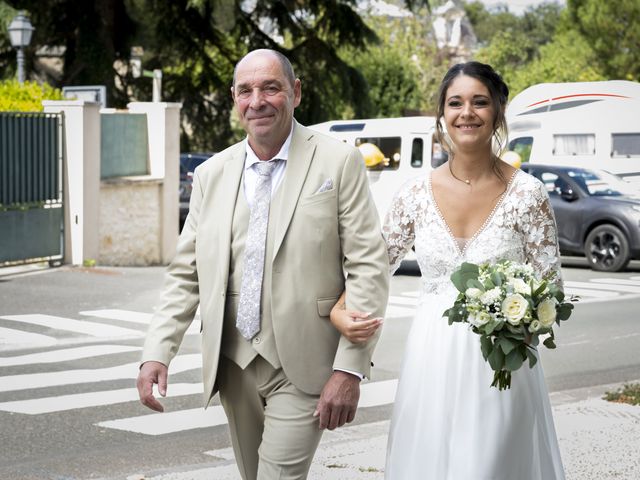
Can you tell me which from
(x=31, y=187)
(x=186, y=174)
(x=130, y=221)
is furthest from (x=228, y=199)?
(x=186, y=174)

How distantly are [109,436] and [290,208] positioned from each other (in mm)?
4099

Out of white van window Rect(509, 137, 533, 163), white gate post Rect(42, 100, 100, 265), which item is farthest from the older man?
white van window Rect(509, 137, 533, 163)

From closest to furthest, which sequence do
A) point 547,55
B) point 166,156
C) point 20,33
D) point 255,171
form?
point 255,171 → point 166,156 → point 20,33 → point 547,55

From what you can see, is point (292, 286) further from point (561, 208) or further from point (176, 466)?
point (561, 208)

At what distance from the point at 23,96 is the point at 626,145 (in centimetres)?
888

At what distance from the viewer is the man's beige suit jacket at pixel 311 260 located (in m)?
3.97

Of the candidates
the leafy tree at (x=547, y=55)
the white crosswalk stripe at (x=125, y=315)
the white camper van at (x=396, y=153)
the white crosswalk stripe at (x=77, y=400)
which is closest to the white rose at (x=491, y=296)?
the white crosswalk stripe at (x=77, y=400)

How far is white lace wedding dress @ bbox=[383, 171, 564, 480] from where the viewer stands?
14.1 ft

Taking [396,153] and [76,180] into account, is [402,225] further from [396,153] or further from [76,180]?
[396,153]

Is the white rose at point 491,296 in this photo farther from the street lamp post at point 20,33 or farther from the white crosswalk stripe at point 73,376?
the street lamp post at point 20,33

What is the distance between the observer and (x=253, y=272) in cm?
401

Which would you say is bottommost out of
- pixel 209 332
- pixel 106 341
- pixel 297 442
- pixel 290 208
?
pixel 106 341

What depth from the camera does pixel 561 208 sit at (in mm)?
20453

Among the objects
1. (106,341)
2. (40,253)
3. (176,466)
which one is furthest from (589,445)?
(40,253)
